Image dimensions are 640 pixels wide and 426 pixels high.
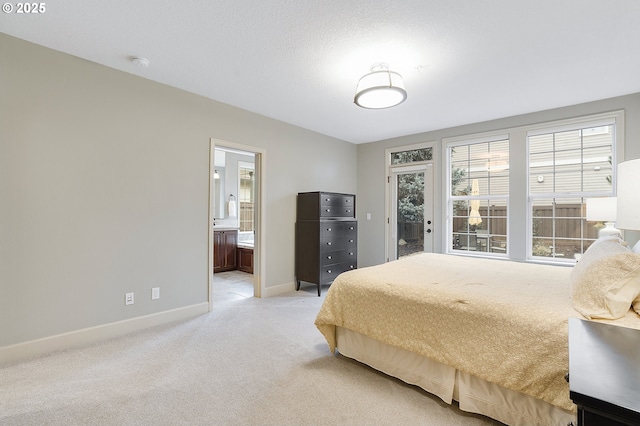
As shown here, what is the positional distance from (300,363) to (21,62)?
3.22 meters

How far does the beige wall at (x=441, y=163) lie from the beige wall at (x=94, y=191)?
2.72 m

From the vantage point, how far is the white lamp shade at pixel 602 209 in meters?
2.95

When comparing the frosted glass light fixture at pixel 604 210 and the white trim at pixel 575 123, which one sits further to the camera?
the white trim at pixel 575 123

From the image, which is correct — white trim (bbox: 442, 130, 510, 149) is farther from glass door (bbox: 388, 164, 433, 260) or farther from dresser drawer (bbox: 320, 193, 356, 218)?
dresser drawer (bbox: 320, 193, 356, 218)

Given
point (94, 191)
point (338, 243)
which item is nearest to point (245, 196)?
point (338, 243)

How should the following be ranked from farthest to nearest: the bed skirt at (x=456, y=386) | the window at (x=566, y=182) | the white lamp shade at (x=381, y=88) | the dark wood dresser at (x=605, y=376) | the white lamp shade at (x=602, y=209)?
the window at (x=566, y=182)
the white lamp shade at (x=602, y=209)
the white lamp shade at (x=381, y=88)
the bed skirt at (x=456, y=386)
the dark wood dresser at (x=605, y=376)

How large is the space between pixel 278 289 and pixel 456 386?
9.44 feet

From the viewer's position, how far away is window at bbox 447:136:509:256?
4.31 meters

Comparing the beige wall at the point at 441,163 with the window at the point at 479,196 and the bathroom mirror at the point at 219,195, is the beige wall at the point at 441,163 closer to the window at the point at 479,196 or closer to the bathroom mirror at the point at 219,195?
the window at the point at 479,196

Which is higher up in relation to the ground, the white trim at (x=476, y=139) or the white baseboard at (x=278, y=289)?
the white trim at (x=476, y=139)

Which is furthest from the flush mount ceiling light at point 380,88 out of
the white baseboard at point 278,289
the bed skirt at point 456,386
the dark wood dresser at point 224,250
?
the dark wood dresser at point 224,250

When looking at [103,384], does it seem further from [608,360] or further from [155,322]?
[608,360]

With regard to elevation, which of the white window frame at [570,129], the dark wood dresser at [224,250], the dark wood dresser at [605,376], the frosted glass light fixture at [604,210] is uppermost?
the white window frame at [570,129]

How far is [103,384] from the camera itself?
6.63 feet
